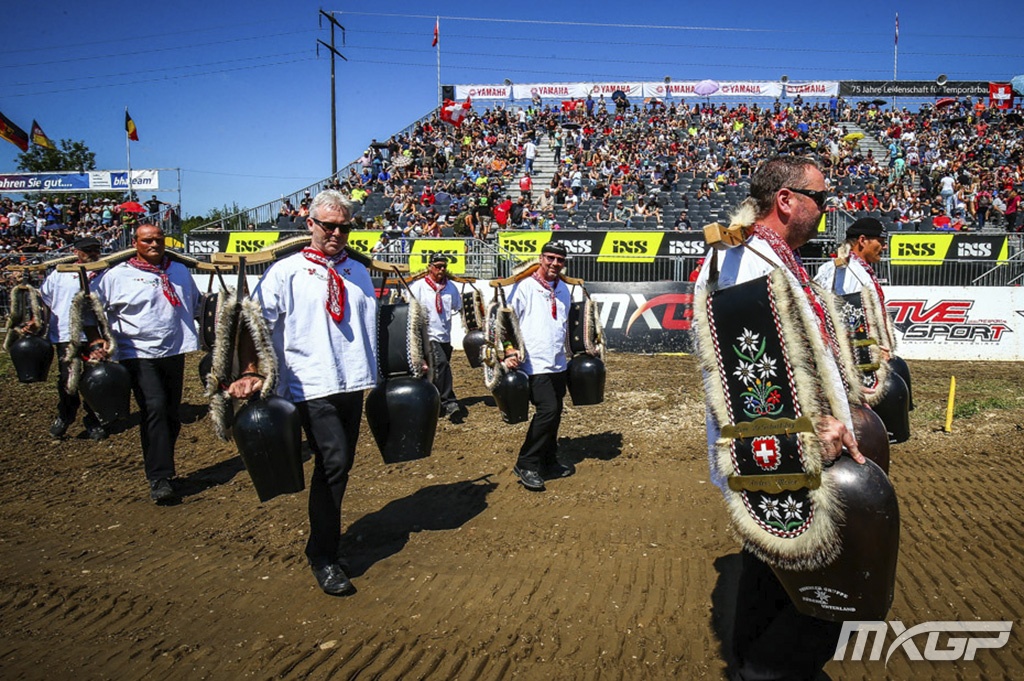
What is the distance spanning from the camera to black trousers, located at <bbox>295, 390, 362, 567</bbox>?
12.5 feet

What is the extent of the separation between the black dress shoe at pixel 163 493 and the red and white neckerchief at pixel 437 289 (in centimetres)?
406

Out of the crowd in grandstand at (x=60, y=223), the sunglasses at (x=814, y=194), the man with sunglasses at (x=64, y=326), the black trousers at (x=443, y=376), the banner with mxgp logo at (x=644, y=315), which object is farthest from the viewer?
the crowd in grandstand at (x=60, y=223)

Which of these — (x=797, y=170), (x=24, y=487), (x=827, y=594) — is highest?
(x=797, y=170)

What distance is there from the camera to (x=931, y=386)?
388 inches

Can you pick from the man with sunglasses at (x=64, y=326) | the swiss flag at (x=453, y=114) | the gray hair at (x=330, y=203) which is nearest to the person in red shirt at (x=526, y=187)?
the swiss flag at (x=453, y=114)

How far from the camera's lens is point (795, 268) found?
2275 mm

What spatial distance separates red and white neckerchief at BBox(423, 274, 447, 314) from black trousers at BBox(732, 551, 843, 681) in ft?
22.1

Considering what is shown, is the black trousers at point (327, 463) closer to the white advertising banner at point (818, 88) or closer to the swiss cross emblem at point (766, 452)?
the swiss cross emblem at point (766, 452)

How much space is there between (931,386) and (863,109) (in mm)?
28295

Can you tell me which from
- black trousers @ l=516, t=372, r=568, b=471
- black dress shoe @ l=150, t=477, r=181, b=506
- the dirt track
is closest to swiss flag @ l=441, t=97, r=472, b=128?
the dirt track

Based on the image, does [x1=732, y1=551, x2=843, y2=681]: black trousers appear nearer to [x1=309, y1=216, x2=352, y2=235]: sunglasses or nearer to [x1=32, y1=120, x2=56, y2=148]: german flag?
[x1=309, y1=216, x2=352, y2=235]: sunglasses

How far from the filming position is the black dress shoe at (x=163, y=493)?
538 centimetres

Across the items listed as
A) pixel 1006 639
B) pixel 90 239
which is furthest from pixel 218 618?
pixel 90 239

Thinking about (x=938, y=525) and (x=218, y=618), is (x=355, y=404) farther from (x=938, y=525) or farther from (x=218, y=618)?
(x=938, y=525)
